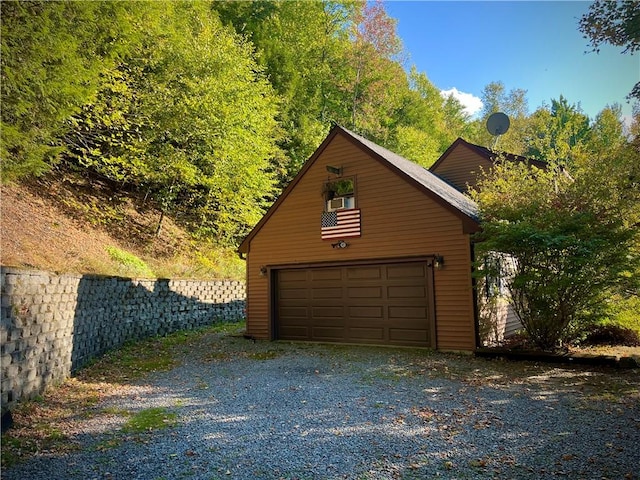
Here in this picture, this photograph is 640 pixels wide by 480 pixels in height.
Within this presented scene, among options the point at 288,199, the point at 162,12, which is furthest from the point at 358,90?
the point at 288,199

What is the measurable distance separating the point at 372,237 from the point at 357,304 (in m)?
1.80

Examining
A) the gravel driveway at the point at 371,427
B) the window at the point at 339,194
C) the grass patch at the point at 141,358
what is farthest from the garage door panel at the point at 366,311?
the grass patch at the point at 141,358

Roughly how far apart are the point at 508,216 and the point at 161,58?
13284mm

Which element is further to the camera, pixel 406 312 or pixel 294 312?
pixel 294 312

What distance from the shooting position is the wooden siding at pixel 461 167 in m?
15.7

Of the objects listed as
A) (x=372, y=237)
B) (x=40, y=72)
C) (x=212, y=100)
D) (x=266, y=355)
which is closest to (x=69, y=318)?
(x=266, y=355)

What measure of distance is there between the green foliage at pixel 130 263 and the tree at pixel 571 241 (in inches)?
363

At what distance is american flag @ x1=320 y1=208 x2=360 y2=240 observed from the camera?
1046 centimetres

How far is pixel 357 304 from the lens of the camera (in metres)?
10.4

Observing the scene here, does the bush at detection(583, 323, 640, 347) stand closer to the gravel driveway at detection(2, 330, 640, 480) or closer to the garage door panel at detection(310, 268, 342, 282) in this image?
the gravel driveway at detection(2, 330, 640, 480)

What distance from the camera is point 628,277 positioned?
729 cm

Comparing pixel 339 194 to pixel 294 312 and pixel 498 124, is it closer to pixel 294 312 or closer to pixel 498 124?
pixel 294 312

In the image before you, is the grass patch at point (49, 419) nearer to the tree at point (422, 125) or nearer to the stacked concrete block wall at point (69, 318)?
the stacked concrete block wall at point (69, 318)

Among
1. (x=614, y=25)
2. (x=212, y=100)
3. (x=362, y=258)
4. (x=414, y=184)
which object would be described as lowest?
(x=362, y=258)
